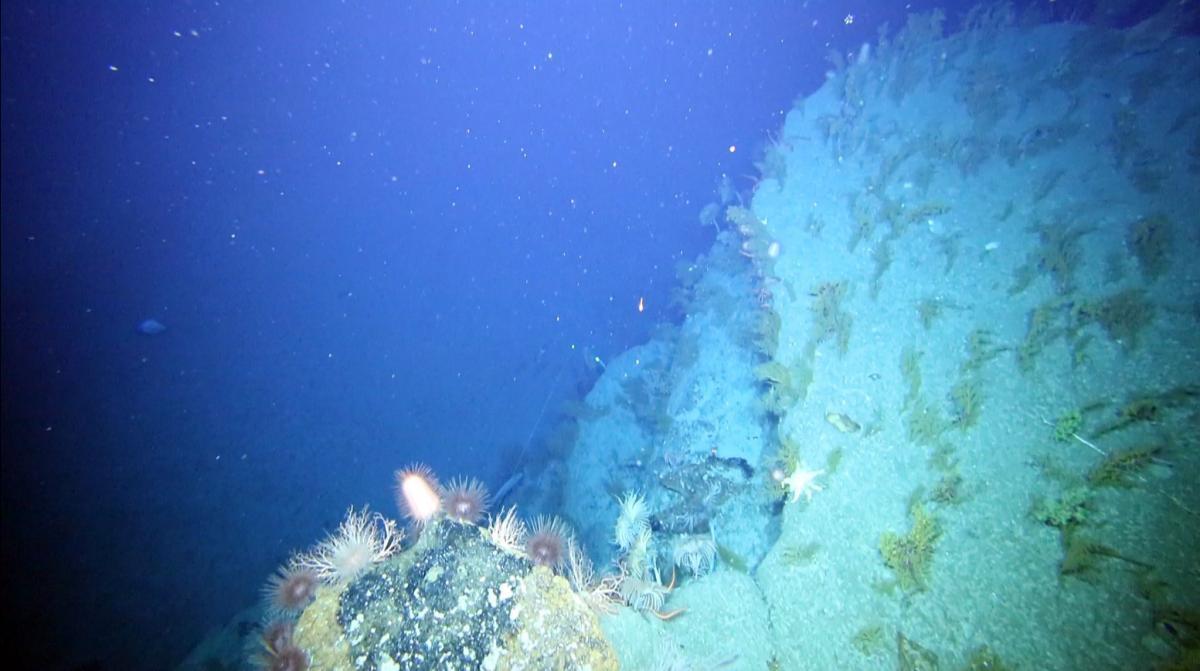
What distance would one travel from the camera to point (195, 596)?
1388 centimetres

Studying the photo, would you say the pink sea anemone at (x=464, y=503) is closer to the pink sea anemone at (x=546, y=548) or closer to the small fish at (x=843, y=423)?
the pink sea anemone at (x=546, y=548)

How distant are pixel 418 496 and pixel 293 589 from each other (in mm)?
1170

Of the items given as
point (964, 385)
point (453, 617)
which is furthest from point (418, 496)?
point (964, 385)

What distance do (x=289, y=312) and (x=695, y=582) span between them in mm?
46019

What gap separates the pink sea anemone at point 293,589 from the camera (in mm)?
3635

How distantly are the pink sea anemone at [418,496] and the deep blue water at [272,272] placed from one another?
7118 mm

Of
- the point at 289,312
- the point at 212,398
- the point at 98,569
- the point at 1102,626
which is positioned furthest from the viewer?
the point at 289,312

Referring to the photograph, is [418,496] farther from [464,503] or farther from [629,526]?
[629,526]

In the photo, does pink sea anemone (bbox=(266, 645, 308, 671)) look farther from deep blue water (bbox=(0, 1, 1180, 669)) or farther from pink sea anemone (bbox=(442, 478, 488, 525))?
deep blue water (bbox=(0, 1, 1180, 669))

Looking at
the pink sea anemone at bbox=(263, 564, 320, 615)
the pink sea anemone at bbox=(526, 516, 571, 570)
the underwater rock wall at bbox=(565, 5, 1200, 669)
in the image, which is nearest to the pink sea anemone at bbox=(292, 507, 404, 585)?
the pink sea anemone at bbox=(263, 564, 320, 615)

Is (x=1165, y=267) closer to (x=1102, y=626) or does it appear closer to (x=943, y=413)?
(x=943, y=413)

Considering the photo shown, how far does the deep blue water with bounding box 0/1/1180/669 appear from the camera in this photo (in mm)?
15164

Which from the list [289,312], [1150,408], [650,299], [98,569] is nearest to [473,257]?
[289,312]

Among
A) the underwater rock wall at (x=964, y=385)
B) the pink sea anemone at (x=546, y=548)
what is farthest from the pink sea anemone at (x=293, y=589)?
the underwater rock wall at (x=964, y=385)
